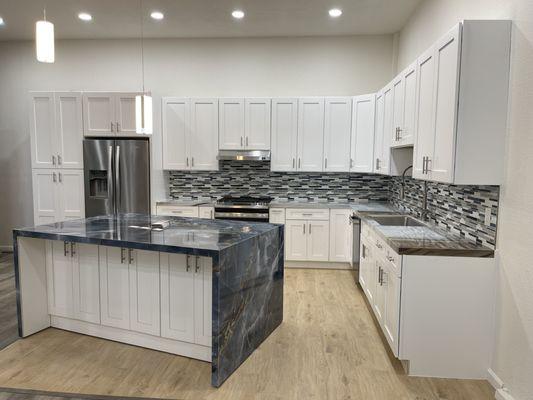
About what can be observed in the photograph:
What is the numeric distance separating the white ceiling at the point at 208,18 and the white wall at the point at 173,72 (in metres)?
0.19

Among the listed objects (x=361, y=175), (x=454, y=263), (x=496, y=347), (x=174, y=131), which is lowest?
(x=496, y=347)

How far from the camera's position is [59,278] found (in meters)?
3.32

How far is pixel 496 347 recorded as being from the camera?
2566 millimetres

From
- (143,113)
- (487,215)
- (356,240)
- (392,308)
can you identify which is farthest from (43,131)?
(487,215)

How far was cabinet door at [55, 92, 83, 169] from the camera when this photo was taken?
527 centimetres

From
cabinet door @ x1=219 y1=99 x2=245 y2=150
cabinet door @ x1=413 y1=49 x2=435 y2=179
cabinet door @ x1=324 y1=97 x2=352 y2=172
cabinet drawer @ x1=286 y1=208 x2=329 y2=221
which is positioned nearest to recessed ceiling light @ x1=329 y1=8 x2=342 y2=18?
cabinet door @ x1=324 y1=97 x2=352 y2=172

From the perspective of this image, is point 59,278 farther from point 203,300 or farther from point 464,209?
point 464,209

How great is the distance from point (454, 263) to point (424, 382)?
0.84m

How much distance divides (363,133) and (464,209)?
2.33 m

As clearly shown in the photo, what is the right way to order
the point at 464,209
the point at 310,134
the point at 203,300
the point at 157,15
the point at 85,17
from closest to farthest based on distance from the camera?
the point at 203,300 → the point at 464,209 → the point at 157,15 → the point at 85,17 → the point at 310,134

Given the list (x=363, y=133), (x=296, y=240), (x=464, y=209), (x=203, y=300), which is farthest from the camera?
(x=296, y=240)

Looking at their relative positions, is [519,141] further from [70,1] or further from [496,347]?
[70,1]

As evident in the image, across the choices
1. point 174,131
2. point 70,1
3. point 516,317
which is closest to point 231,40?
point 174,131

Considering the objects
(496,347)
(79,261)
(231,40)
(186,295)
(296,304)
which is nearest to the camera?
(496,347)
